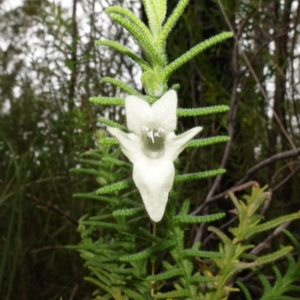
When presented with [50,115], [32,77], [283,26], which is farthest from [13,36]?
[283,26]

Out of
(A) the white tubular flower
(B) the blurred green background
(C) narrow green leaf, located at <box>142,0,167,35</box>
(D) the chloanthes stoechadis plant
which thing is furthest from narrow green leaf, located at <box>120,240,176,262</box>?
(B) the blurred green background

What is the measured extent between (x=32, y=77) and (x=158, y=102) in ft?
4.80

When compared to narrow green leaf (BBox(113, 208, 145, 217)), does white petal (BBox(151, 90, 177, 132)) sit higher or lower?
higher

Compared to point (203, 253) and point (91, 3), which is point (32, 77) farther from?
point (203, 253)

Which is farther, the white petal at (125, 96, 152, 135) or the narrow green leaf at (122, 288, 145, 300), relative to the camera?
the narrow green leaf at (122, 288, 145, 300)

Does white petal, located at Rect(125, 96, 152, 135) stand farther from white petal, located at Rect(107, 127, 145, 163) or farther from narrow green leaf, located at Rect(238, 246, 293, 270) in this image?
narrow green leaf, located at Rect(238, 246, 293, 270)

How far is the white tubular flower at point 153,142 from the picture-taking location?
408mm

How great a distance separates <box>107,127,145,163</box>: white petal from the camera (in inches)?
16.9

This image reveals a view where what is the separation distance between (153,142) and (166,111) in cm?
4

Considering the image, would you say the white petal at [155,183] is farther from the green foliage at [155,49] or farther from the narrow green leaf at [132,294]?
the narrow green leaf at [132,294]

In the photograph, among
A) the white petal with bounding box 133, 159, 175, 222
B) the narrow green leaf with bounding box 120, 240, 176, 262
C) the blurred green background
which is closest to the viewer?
the white petal with bounding box 133, 159, 175, 222

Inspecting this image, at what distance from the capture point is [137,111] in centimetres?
44

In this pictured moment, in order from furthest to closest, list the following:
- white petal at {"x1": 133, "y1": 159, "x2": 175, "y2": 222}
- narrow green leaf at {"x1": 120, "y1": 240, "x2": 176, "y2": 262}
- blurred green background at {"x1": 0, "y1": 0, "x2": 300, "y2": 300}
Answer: blurred green background at {"x1": 0, "y1": 0, "x2": 300, "y2": 300} < narrow green leaf at {"x1": 120, "y1": 240, "x2": 176, "y2": 262} < white petal at {"x1": 133, "y1": 159, "x2": 175, "y2": 222}

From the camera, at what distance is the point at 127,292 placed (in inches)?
23.9
